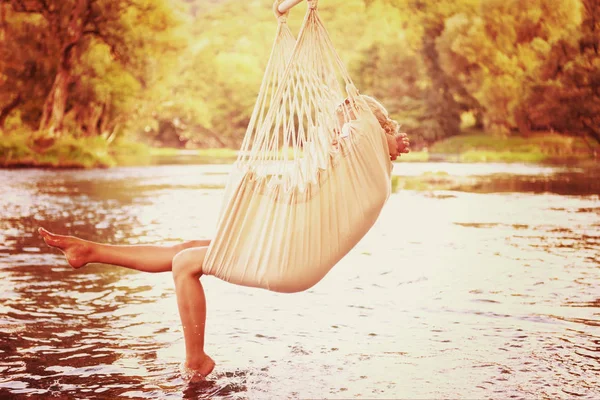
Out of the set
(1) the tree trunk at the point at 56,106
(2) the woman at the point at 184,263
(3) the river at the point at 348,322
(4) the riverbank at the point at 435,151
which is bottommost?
(3) the river at the point at 348,322

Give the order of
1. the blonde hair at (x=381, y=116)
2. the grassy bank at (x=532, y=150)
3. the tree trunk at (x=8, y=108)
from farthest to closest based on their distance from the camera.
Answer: the tree trunk at (x=8, y=108)
the grassy bank at (x=532, y=150)
the blonde hair at (x=381, y=116)

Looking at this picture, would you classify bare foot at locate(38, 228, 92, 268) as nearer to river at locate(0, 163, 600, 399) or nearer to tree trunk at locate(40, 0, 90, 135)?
river at locate(0, 163, 600, 399)

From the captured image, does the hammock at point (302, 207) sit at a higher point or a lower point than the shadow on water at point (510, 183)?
higher

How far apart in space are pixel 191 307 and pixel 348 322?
110cm

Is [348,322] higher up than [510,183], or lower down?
lower down

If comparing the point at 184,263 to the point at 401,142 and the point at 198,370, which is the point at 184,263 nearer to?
the point at 198,370

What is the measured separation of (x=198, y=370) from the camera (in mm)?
3062

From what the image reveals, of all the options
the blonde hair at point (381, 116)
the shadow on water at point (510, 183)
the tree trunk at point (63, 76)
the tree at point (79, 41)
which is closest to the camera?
the blonde hair at point (381, 116)

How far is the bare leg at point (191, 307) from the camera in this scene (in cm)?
307

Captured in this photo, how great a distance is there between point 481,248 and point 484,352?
3357 millimetres

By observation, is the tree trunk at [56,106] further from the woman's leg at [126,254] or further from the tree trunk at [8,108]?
the woman's leg at [126,254]

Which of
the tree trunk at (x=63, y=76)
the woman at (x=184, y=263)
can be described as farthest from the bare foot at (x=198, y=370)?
the tree trunk at (x=63, y=76)

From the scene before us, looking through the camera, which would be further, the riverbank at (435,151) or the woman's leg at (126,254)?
the riverbank at (435,151)

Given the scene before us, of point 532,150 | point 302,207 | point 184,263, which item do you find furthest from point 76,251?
point 532,150
